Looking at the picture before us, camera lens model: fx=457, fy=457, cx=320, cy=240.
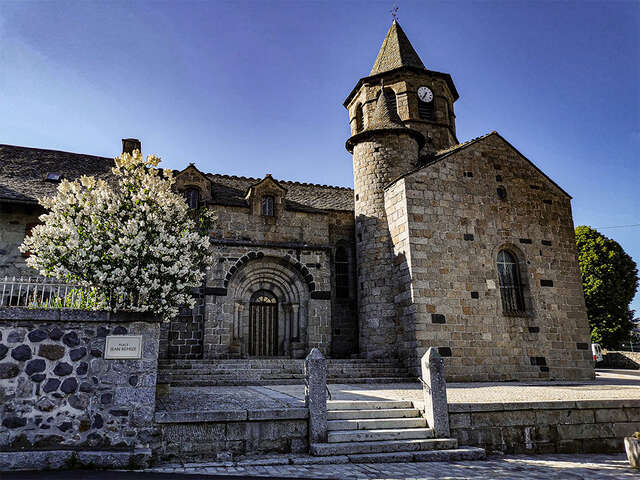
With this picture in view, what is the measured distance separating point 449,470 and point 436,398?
1357 millimetres

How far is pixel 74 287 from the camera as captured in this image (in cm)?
711

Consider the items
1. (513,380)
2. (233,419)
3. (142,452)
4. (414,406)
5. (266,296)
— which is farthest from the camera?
(266,296)

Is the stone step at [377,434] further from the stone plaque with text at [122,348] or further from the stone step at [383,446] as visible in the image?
the stone plaque with text at [122,348]

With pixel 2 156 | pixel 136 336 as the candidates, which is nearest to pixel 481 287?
pixel 136 336

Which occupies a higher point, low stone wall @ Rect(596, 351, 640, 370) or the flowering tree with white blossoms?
the flowering tree with white blossoms

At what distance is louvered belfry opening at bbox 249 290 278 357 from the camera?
1588cm

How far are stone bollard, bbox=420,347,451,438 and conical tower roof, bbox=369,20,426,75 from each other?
618 inches

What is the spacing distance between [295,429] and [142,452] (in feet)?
7.21

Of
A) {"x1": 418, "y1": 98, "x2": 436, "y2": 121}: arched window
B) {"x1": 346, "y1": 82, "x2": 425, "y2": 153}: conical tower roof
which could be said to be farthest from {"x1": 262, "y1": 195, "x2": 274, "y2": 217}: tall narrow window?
{"x1": 418, "y1": 98, "x2": 436, "y2": 121}: arched window

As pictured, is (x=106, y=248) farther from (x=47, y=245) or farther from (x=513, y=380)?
(x=513, y=380)

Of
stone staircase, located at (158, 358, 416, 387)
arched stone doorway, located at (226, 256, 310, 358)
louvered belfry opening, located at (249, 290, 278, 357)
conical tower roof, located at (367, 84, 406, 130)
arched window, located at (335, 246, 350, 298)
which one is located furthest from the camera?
arched window, located at (335, 246, 350, 298)

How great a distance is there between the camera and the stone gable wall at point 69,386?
6.15 meters

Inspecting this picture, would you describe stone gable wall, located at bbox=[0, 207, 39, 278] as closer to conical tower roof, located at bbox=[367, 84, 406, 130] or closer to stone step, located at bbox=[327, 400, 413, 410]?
stone step, located at bbox=[327, 400, 413, 410]

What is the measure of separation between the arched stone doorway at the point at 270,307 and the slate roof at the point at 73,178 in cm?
250
